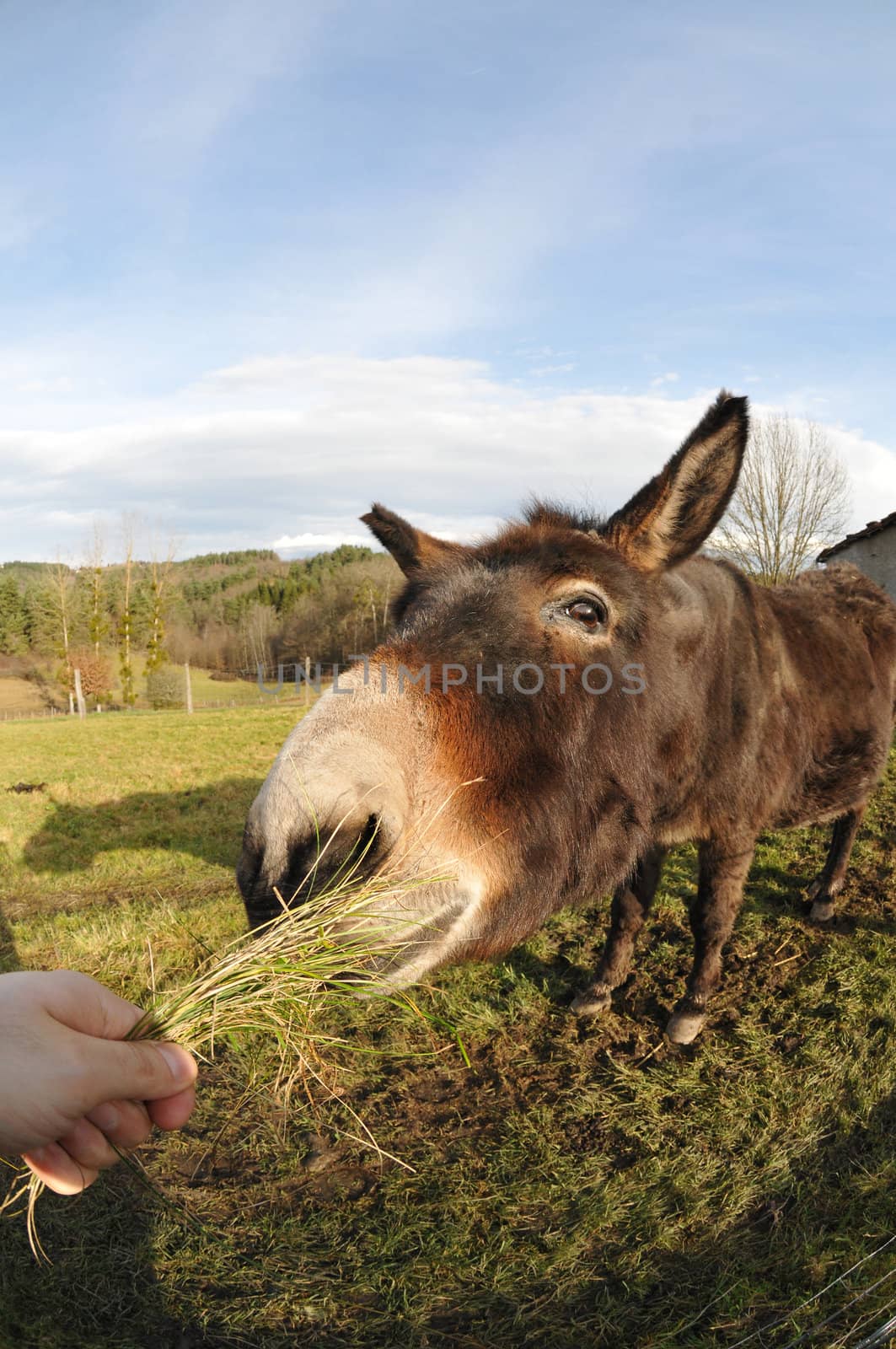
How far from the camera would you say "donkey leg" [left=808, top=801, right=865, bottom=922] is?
6098 millimetres

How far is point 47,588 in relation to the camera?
51.4 feet

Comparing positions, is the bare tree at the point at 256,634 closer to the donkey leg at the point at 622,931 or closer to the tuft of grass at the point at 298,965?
the donkey leg at the point at 622,931

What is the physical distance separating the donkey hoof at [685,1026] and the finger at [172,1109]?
3.65 m

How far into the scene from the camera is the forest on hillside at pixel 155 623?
1438 cm

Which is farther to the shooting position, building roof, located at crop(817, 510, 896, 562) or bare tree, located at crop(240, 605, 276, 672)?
bare tree, located at crop(240, 605, 276, 672)

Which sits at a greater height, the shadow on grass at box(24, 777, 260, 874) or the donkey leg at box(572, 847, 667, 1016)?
the donkey leg at box(572, 847, 667, 1016)

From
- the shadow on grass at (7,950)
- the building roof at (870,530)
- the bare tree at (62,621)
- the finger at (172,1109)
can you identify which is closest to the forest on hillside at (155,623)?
the bare tree at (62,621)

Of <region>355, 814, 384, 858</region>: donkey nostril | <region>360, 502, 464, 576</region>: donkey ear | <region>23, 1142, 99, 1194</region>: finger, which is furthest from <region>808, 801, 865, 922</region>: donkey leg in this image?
<region>23, 1142, 99, 1194</region>: finger

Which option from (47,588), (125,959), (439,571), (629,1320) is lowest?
(629,1320)

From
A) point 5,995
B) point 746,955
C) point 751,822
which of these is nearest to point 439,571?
point 5,995

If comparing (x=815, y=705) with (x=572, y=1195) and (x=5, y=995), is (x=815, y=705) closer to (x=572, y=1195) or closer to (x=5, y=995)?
(x=572, y=1195)

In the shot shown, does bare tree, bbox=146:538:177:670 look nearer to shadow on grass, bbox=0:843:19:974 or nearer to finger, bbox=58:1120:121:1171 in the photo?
shadow on grass, bbox=0:843:19:974

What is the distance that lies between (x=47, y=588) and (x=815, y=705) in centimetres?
1622

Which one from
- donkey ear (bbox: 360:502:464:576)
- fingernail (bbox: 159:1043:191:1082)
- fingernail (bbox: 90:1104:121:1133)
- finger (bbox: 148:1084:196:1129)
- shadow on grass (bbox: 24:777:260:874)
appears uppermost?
donkey ear (bbox: 360:502:464:576)
